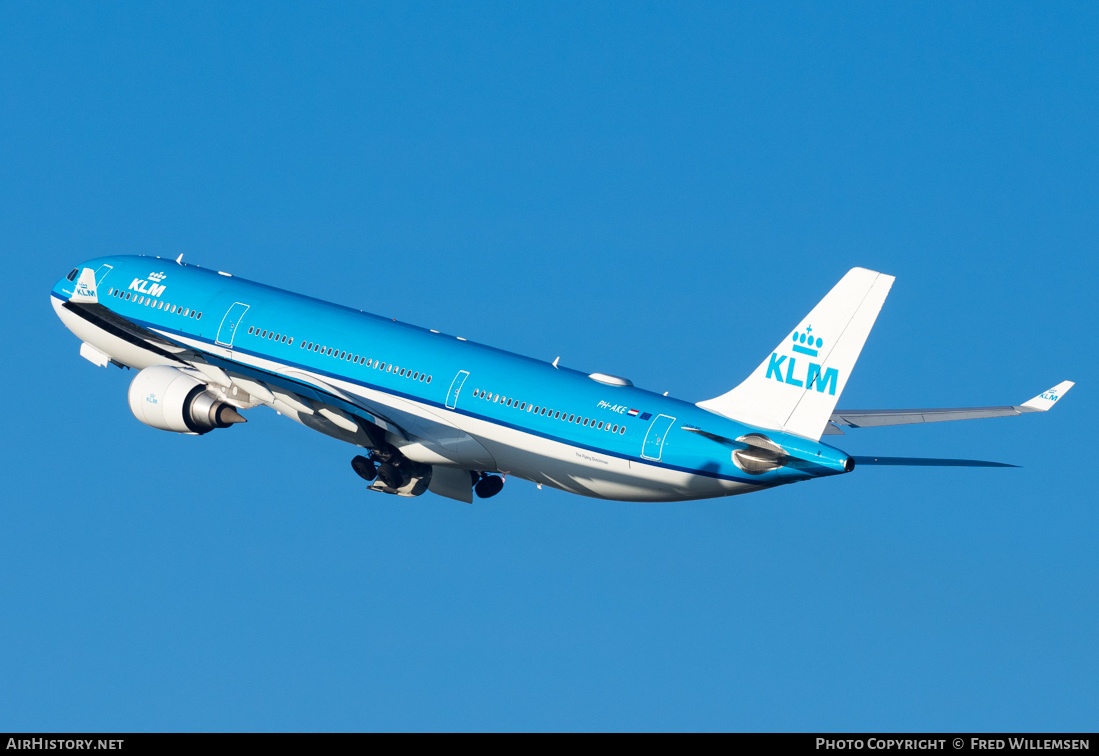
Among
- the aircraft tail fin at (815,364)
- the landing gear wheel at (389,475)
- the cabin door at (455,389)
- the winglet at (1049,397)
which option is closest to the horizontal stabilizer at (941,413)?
the winglet at (1049,397)

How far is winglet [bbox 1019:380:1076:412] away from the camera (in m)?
41.8

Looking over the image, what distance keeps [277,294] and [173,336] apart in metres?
3.64

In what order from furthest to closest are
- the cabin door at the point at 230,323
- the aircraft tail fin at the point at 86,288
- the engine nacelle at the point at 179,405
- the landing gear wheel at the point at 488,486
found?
the aircraft tail fin at the point at 86,288
the landing gear wheel at the point at 488,486
the cabin door at the point at 230,323
the engine nacelle at the point at 179,405

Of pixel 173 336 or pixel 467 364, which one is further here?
pixel 173 336

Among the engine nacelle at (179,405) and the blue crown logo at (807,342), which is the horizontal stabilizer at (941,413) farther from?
the engine nacelle at (179,405)

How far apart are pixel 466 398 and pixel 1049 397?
51.3 ft

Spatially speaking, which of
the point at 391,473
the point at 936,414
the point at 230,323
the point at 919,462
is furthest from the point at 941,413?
the point at 230,323

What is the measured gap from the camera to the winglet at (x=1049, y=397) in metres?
41.8

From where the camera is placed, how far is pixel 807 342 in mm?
41375

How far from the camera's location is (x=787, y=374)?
1649 inches

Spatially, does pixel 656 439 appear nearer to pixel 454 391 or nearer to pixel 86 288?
pixel 454 391
